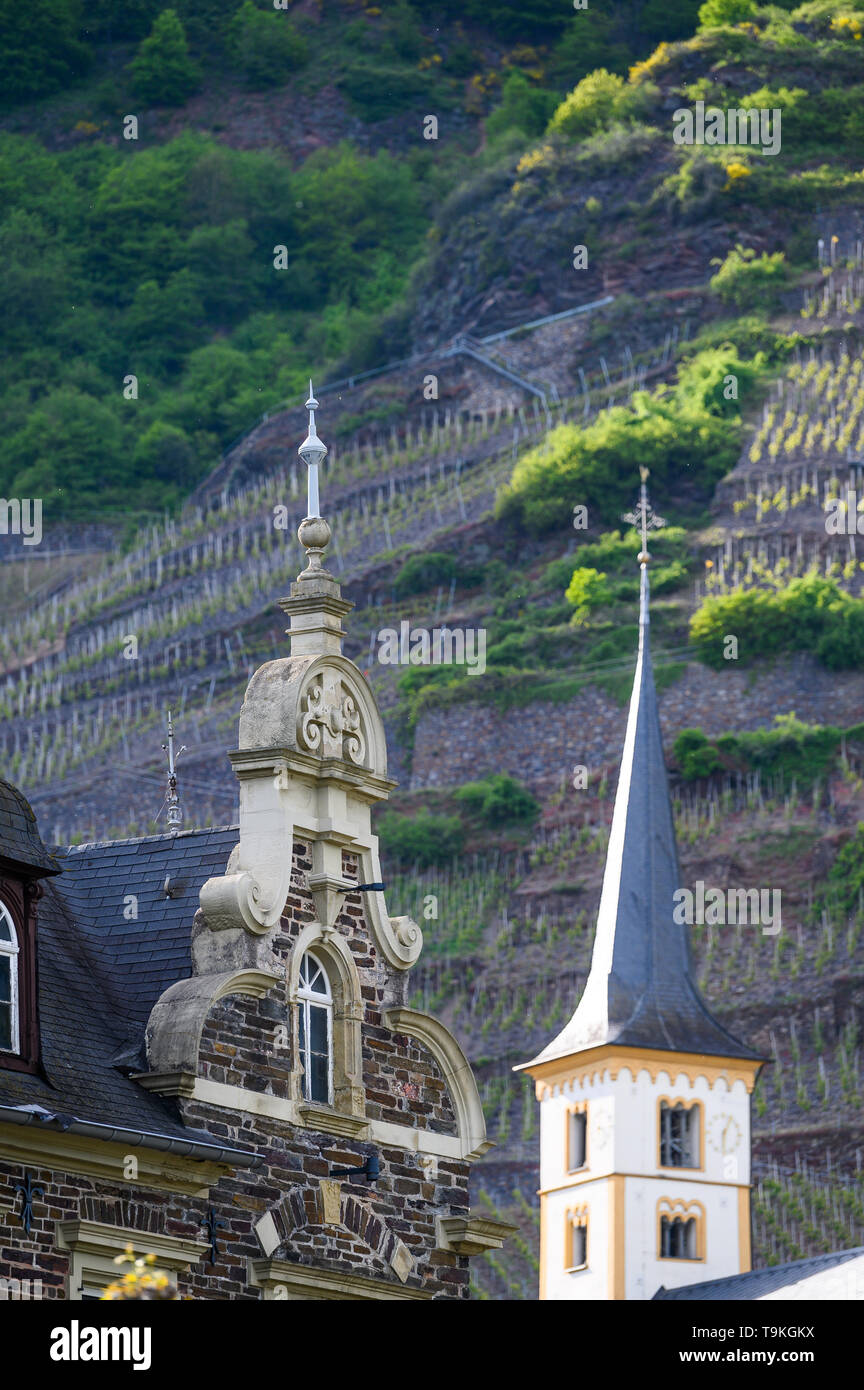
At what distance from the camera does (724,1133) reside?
5666 cm

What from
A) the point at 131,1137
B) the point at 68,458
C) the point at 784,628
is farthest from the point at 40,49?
the point at 131,1137

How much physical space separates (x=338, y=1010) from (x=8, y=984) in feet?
9.46

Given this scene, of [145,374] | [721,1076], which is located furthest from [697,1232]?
[145,374]

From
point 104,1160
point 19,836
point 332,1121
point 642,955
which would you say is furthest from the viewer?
point 642,955

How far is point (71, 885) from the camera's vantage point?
24469 mm

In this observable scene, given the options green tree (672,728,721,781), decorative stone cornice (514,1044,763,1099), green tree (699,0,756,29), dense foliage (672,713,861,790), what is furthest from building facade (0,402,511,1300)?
green tree (699,0,756,29)

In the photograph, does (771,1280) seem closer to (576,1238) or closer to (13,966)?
(576,1238)

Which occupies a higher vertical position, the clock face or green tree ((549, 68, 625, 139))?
green tree ((549, 68, 625, 139))

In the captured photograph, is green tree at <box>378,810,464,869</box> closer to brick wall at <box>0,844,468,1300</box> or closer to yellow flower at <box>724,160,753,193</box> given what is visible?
yellow flower at <box>724,160,753,193</box>

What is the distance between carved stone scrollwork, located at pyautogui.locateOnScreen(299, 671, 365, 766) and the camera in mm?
23484

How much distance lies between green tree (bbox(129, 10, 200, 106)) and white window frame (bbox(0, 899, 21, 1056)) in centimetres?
16718

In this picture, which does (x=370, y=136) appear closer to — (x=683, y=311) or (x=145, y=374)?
(x=145, y=374)

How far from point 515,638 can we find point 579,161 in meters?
44.1

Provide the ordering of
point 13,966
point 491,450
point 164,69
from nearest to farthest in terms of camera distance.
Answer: point 13,966
point 491,450
point 164,69
